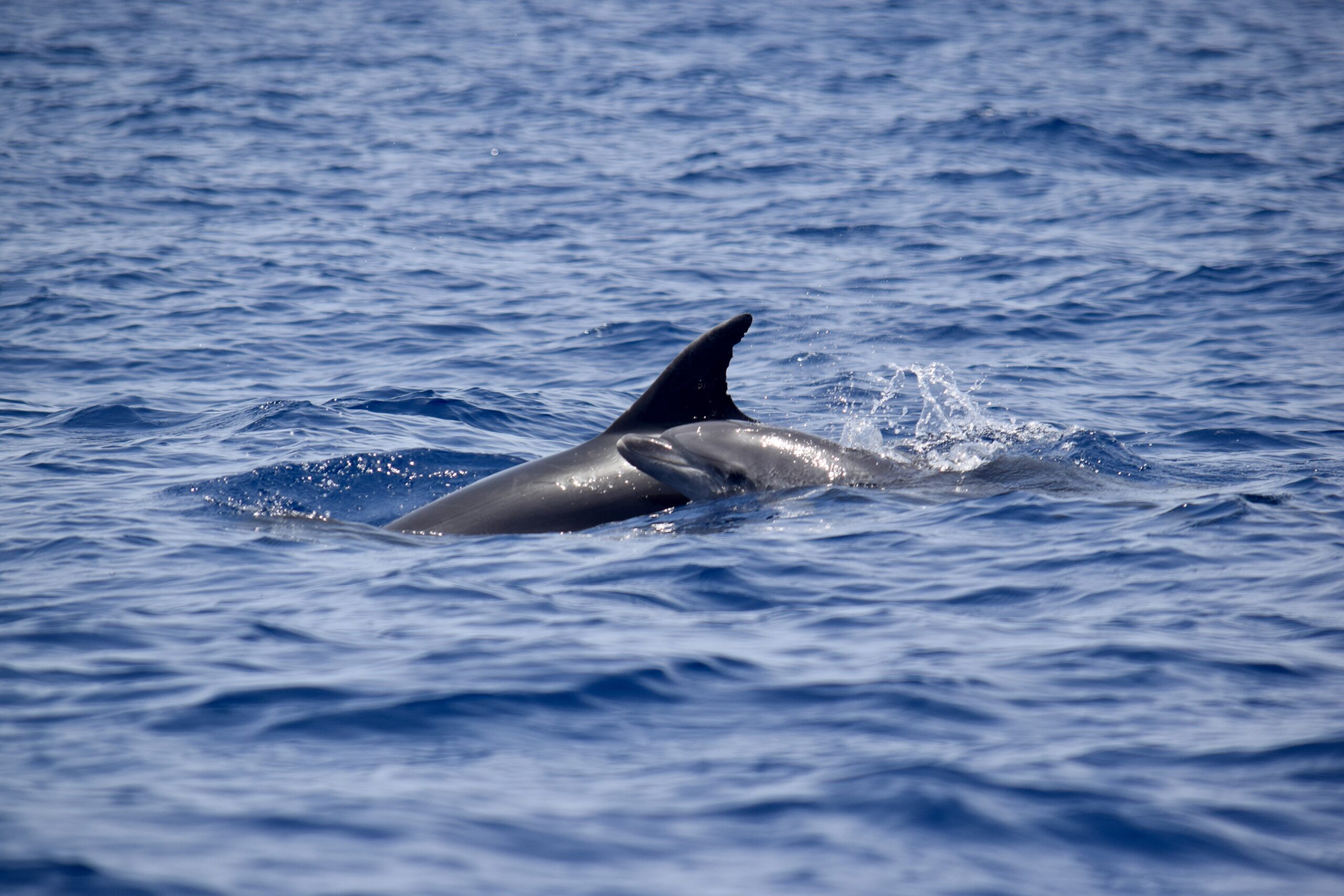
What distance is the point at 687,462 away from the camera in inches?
471

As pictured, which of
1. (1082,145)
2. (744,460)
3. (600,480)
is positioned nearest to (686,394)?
(744,460)

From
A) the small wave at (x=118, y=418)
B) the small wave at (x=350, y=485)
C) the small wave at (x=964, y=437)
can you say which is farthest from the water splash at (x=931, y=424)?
the small wave at (x=118, y=418)

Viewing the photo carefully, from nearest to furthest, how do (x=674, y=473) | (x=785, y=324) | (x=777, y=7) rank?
(x=674, y=473) → (x=785, y=324) → (x=777, y=7)

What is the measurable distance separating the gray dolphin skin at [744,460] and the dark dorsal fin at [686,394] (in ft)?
0.55

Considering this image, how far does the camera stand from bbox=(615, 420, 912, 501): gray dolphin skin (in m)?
11.9

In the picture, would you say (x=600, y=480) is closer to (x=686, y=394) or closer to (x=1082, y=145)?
(x=686, y=394)

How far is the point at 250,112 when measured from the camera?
3556 cm

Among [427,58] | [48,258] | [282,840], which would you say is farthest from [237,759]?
[427,58]

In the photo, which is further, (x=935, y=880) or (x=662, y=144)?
(x=662, y=144)

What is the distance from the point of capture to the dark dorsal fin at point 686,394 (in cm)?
1234

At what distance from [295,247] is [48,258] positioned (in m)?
3.94

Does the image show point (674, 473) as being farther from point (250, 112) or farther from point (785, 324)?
point (250, 112)

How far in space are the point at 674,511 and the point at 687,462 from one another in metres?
0.45

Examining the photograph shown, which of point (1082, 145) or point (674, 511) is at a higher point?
point (1082, 145)
